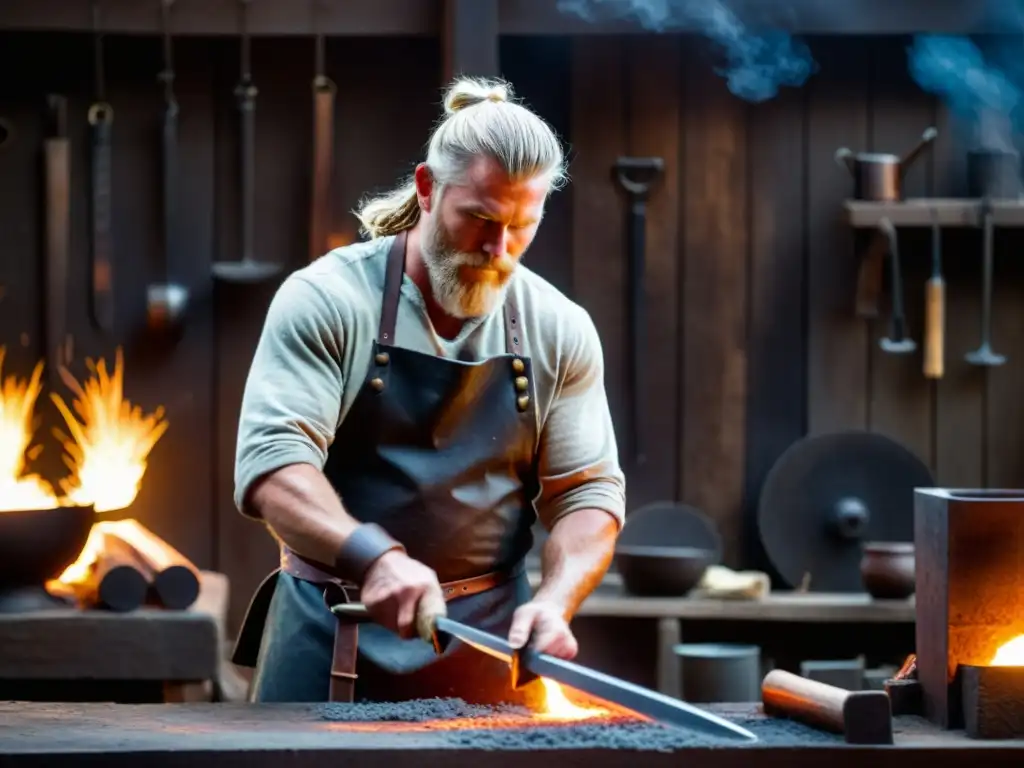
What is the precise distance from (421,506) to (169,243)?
2838mm

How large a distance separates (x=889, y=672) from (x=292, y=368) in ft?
8.53

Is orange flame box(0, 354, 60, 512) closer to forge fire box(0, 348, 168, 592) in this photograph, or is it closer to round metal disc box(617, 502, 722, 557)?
forge fire box(0, 348, 168, 592)

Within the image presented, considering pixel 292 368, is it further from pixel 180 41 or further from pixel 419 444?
pixel 180 41

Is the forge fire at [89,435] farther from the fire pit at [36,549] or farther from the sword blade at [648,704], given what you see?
the sword blade at [648,704]

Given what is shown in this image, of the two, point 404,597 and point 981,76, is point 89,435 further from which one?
point 981,76

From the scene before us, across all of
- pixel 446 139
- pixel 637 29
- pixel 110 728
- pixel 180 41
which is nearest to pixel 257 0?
pixel 180 41

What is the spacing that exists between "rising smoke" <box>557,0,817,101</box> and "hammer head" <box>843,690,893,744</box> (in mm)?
3483

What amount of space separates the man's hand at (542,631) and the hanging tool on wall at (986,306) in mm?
3276

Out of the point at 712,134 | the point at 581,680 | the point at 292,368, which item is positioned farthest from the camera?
the point at 712,134

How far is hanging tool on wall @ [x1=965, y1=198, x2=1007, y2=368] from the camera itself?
18.7 ft

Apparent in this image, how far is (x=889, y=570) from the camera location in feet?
17.6

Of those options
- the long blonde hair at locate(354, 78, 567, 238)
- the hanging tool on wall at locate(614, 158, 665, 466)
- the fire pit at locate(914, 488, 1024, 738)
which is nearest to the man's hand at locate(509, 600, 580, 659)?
the fire pit at locate(914, 488, 1024, 738)

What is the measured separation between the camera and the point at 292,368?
10.8 feet

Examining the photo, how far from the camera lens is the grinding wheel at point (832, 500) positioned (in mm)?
5805
